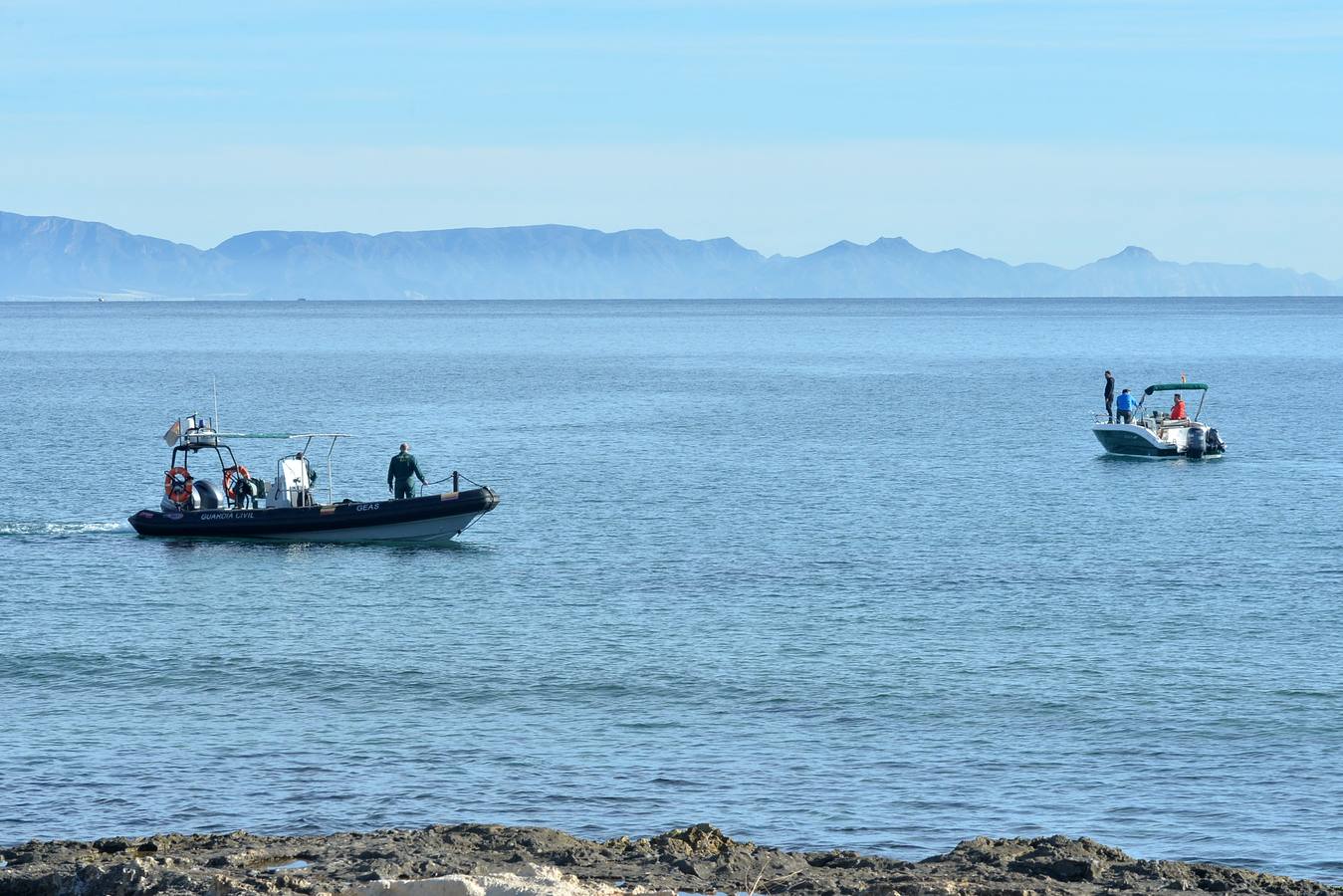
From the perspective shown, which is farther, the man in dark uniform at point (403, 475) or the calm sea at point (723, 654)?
the man in dark uniform at point (403, 475)

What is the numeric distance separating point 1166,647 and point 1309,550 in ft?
37.4

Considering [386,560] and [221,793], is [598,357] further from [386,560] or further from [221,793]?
[221,793]

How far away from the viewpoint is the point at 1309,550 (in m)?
36.3

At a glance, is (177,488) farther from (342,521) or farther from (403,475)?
(403,475)

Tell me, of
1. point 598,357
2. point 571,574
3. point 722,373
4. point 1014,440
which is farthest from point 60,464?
point 598,357

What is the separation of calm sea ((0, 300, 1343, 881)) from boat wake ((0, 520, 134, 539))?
0.64 ft

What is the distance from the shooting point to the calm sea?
18484mm

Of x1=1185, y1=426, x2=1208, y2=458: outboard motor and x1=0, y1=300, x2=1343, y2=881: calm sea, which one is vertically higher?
x1=1185, y1=426, x2=1208, y2=458: outboard motor

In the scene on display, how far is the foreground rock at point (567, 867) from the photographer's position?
44.9 ft

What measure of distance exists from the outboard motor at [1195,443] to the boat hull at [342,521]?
27204mm

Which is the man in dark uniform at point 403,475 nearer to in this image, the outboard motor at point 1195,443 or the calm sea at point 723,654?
the calm sea at point 723,654

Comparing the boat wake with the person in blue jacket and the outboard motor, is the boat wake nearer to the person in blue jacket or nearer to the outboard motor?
the person in blue jacket

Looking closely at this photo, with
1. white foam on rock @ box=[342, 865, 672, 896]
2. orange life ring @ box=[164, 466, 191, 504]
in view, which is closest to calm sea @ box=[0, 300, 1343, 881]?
orange life ring @ box=[164, 466, 191, 504]

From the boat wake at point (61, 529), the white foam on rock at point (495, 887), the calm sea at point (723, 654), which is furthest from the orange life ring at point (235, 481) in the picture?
the white foam on rock at point (495, 887)
